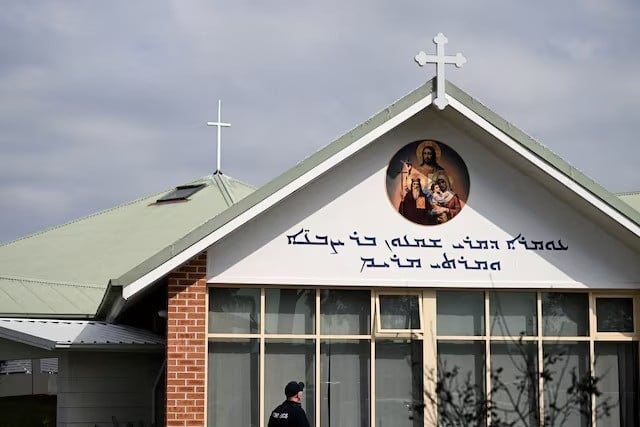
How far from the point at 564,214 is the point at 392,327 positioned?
2630mm

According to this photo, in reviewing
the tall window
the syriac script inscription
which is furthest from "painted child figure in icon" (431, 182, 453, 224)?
the tall window

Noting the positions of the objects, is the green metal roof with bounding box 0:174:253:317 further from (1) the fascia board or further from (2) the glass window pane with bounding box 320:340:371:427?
(2) the glass window pane with bounding box 320:340:371:427

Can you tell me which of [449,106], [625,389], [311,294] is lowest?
[625,389]

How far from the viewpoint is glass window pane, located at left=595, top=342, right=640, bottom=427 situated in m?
16.4

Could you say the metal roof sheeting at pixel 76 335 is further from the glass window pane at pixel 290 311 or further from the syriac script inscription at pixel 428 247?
the syriac script inscription at pixel 428 247

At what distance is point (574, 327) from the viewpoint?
16.4 m

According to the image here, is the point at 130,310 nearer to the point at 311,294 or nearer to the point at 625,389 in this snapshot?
the point at 311,294

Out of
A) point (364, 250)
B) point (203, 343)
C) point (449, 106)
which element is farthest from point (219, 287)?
point (449, 106)

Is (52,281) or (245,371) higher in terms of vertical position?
(52,281)

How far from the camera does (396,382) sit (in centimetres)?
1600

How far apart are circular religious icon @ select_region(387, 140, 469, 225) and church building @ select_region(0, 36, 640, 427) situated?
2 cm

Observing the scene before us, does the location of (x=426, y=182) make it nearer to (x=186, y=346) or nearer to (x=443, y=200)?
(x=443, y=200)

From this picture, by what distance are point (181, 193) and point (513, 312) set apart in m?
12.2

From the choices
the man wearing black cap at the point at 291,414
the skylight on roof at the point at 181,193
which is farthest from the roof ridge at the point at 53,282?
the man wearing black cap at the point at 291,414
